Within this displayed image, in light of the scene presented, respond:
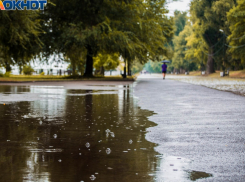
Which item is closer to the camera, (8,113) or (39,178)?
(39,178)

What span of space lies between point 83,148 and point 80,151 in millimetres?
232

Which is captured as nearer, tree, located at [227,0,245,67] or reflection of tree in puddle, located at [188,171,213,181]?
reflection of tree in puddle, located at [188,171,213,181]

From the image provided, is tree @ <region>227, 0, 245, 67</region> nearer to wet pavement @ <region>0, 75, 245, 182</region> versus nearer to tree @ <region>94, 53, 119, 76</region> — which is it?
tree @ <region>94, 53, 119, 76</region>

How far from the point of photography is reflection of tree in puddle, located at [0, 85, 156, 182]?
4863 millimetres

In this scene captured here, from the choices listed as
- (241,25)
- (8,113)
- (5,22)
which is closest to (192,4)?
(241,25)

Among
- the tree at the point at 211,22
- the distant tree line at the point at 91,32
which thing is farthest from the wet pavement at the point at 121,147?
the tree at the point at 211,22

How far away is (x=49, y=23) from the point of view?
1705 inches

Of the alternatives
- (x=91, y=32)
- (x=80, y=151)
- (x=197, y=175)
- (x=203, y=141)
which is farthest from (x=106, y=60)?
(x=197, y=175)

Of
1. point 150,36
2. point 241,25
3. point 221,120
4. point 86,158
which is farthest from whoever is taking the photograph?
point 241,25

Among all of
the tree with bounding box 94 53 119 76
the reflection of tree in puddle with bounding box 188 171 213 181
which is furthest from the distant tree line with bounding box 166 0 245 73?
the reflection of tree in puddle with bounding box 188 171 213 181

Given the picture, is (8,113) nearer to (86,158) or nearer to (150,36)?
(86,158)

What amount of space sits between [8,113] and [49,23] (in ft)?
110

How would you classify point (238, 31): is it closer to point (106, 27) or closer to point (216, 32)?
point (216, 32)

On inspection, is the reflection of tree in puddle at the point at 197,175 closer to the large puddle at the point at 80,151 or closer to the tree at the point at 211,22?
the large puddle at the point at 80,151
